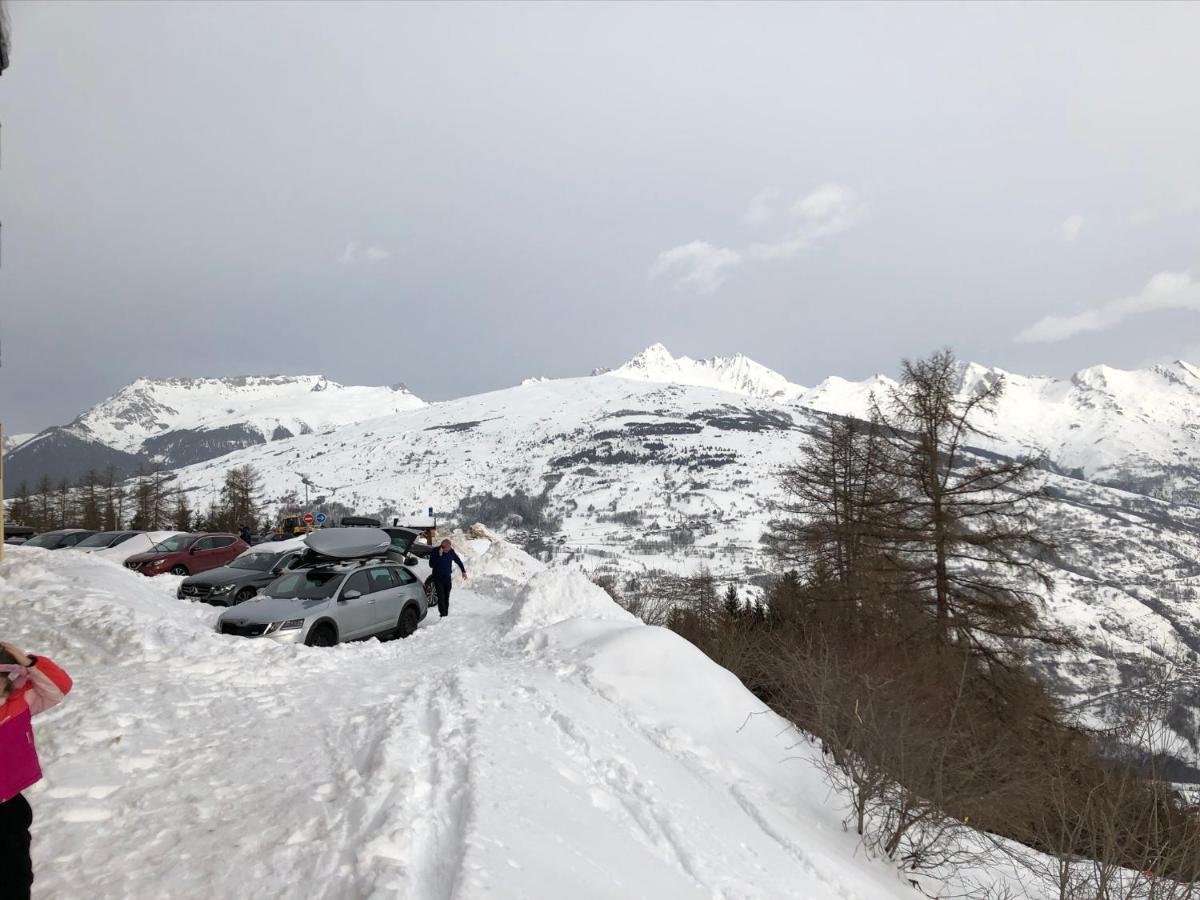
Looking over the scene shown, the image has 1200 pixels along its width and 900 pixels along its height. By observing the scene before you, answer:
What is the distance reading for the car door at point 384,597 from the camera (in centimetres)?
1205

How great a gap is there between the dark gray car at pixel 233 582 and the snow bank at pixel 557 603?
595 centimetres

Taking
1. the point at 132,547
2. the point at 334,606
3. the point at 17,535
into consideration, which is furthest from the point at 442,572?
the point at 17,535

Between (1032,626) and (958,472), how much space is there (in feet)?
12.2

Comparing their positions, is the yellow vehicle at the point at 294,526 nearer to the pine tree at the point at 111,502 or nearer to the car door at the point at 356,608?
the car door at the point at 356,608

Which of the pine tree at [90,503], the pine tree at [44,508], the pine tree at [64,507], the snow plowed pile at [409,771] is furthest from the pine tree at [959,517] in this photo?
the pine tree at [64,507]

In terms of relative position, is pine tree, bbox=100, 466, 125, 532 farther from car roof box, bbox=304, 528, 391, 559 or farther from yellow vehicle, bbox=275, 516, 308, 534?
car roof box, bbox=304, 528, 391, 559

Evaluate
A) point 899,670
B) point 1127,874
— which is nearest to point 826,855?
point 1127,874

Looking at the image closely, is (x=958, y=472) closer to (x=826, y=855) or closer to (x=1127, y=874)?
(x=1127, y=874)

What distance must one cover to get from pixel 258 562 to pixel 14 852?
47.5 ft

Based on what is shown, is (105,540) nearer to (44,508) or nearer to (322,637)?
(322,637)

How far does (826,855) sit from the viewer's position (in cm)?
599

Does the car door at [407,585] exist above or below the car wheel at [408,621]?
above

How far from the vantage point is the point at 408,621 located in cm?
1296

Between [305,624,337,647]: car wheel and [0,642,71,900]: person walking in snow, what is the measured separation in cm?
719
